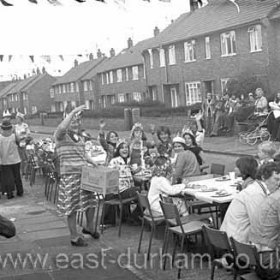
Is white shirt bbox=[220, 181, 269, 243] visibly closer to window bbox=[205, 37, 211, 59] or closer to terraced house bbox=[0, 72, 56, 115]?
window bbox=[205, 37, 211, 59]

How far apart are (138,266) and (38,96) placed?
78.3 m

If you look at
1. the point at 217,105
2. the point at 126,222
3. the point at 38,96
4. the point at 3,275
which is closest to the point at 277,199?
the point at 3,275

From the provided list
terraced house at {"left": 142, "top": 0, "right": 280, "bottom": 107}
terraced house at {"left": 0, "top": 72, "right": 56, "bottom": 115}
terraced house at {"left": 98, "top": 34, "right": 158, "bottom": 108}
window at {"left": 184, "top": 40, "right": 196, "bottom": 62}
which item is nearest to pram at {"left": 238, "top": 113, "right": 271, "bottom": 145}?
terraced house at {"left": 142, "top": 0, "right": 280, "bottom": 107}

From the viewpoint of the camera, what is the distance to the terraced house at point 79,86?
64.6m

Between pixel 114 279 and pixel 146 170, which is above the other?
pixel 146 170

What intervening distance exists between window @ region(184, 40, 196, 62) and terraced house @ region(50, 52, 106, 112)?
24814mm

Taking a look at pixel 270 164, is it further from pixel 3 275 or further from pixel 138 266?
pixel 3 275

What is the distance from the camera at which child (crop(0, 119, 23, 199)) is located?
42.0ft

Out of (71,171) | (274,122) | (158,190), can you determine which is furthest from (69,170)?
(274,122)

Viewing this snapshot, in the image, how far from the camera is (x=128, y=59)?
5531 centimetres

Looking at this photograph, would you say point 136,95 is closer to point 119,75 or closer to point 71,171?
point 119,75

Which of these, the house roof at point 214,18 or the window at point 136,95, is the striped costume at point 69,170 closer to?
the house roof at point 214,18

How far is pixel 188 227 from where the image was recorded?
698 cm

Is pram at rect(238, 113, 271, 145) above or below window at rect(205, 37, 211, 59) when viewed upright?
below
